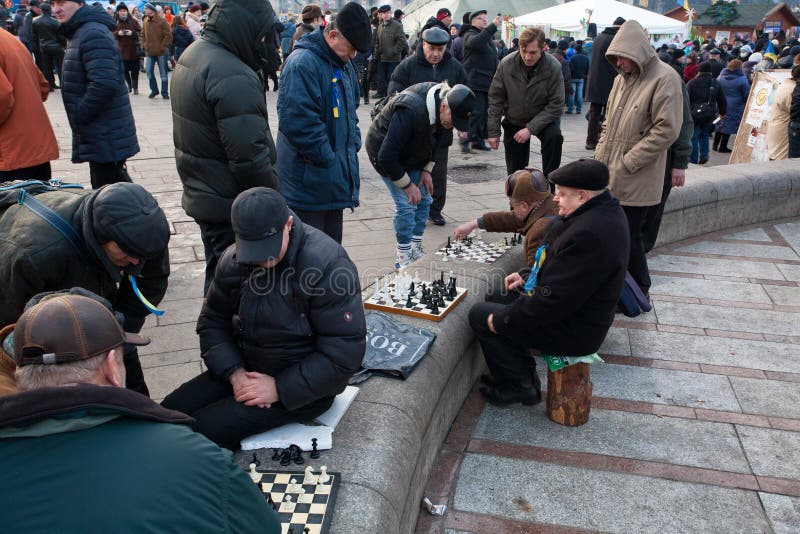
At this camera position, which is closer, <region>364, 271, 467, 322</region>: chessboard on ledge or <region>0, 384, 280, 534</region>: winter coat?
<region>0, 384, 280, 534</region>: winter coat

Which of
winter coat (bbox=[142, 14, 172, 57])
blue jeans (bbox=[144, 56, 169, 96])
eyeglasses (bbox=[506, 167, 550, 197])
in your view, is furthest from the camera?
blue jeans (bbox=[144, 56, 169, 96])

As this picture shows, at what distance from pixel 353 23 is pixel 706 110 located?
8903 mm

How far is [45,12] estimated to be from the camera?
41.0ft

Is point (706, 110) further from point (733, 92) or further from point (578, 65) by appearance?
point (578, 65)

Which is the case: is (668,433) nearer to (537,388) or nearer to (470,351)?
(537,388)

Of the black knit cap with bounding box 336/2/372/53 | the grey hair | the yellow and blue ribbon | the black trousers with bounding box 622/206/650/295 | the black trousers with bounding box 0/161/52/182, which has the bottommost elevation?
the black trousers with bounding box 622/206/650/295

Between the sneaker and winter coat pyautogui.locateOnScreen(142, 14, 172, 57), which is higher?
winter coat pyautogui.locateOnScreen(142, 14, 172, 57)

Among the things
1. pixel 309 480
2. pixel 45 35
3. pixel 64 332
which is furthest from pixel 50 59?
pixel 64 332

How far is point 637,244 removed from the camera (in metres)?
5.48

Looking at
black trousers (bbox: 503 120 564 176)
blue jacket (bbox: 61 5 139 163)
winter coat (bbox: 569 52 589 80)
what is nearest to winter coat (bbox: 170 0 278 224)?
blue jacket (bbox: 61 5 139 163)

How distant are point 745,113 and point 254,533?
38.3 ft

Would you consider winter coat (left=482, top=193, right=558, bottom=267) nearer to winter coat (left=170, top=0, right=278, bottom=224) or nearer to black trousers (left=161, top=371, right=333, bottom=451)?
winter coat (left=170, top=0, right=278, bottom=224)

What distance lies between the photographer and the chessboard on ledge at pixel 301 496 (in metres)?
2.34

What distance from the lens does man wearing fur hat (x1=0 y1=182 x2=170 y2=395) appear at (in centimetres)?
254
